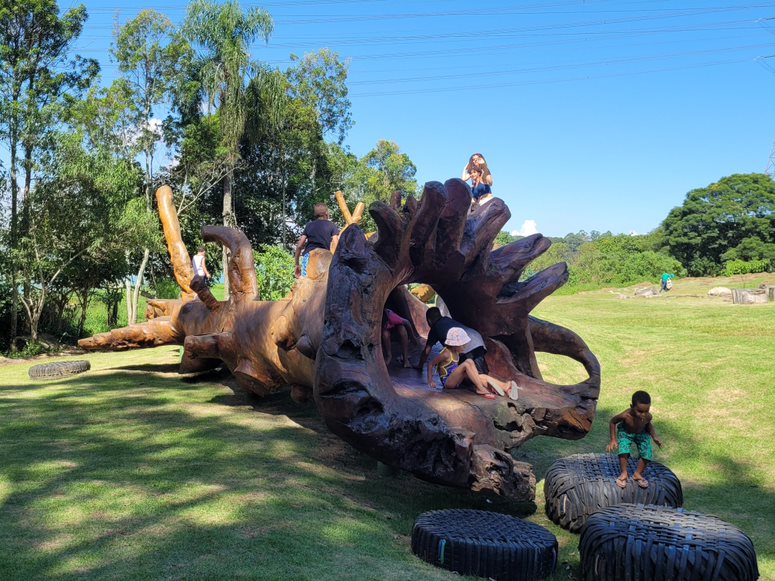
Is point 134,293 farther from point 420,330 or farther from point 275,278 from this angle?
point 420,330

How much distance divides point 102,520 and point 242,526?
0.93 m

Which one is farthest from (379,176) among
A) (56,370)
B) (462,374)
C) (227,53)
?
(462,374)

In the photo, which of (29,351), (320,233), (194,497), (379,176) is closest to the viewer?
(194,497)

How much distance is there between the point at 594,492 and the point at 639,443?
23.7 inches

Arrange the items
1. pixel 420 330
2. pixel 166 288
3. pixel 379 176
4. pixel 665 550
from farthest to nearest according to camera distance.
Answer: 1. pixel 379 176
2. pixel 166 288
3. pixel 420 330
4. pixel 665 550

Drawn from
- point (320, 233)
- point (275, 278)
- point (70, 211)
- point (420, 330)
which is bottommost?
point (420, 330)

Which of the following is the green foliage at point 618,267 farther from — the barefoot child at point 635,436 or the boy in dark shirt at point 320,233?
the barefoot child at point 635,436

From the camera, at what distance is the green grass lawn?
434 centimetres

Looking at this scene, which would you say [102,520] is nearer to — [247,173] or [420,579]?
[420,579]

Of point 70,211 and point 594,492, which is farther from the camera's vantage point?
point 70,211

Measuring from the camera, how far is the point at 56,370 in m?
12.6

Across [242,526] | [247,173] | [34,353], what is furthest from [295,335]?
[247,173]

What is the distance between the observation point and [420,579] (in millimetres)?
4332

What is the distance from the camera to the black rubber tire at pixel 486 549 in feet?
15.2
